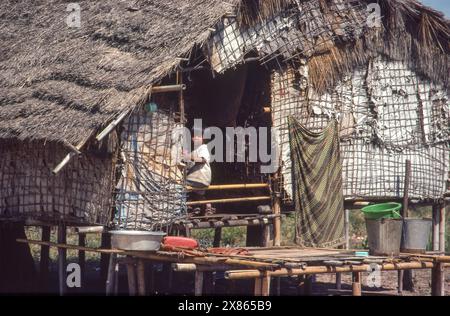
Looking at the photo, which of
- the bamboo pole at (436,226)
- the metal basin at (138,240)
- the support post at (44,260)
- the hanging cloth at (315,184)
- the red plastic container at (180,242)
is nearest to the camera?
the metal basin at (138,240)

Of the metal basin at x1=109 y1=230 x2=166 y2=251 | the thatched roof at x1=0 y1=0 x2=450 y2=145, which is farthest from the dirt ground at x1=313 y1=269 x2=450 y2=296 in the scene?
the metal basin at x1=109 y1=230 x2=166 y2=251

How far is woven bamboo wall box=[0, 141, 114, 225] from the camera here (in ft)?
40.4

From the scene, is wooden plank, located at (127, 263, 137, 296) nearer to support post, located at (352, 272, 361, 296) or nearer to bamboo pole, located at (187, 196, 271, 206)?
bamboo pole, located at (187, 196, 271, 206)

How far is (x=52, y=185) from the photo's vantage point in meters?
12.8

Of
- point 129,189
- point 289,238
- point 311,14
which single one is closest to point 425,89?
point 311,14

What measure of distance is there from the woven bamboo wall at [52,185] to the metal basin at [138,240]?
97 cm

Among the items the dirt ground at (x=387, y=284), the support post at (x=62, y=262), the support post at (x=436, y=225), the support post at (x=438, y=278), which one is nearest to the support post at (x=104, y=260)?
the support post at (x=62, y=262)

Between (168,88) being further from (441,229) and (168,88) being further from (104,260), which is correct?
(441,229)

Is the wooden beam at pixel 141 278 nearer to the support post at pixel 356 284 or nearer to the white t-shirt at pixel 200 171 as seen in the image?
the white t-shirt at pixel 200 171

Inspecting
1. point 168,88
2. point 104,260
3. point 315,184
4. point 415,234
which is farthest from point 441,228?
point 168,88

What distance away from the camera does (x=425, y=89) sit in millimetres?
15117

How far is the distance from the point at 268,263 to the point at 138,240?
1.74 meters

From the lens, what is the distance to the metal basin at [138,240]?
1112cm
